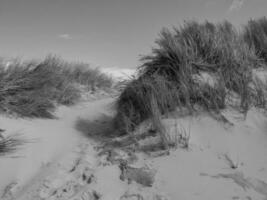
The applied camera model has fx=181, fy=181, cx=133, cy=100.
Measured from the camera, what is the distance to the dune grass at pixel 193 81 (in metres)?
2.18

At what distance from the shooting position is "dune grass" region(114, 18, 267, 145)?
2184 mm

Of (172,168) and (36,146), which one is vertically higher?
(36,146)

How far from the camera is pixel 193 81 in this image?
2.40 meters

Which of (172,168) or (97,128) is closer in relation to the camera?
(172,168)

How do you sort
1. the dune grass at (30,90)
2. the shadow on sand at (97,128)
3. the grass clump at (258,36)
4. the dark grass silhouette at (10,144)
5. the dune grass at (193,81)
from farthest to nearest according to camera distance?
the grass clump at (258,36) < the dune grass at (30,90) < the shadow on sand at (97,128) < the dune grass at (193,81) < the dark grass silhouette at (10,144)

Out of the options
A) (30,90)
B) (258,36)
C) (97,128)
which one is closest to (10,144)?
(97,128)

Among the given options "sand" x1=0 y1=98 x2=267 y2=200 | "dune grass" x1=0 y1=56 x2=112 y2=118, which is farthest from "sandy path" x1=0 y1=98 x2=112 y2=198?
"dune grass" x1=0 y1=56 x2=112 y2=118

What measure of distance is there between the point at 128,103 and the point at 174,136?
119 centimetres

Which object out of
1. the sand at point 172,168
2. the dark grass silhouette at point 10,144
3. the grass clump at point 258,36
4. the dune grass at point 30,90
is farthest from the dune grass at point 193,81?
the dune grass at point 30,90

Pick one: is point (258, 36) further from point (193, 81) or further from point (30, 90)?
point (30, 90)

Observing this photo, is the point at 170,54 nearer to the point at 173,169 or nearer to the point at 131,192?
the point at 173,169

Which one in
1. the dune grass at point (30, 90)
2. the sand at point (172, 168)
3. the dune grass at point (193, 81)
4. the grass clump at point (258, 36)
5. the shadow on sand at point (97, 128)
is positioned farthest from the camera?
the grass clump at point (258, 36)

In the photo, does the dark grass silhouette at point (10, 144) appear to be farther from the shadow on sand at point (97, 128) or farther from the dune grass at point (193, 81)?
the dune grass at point (193, 81)

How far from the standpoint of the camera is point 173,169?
1.65 m
